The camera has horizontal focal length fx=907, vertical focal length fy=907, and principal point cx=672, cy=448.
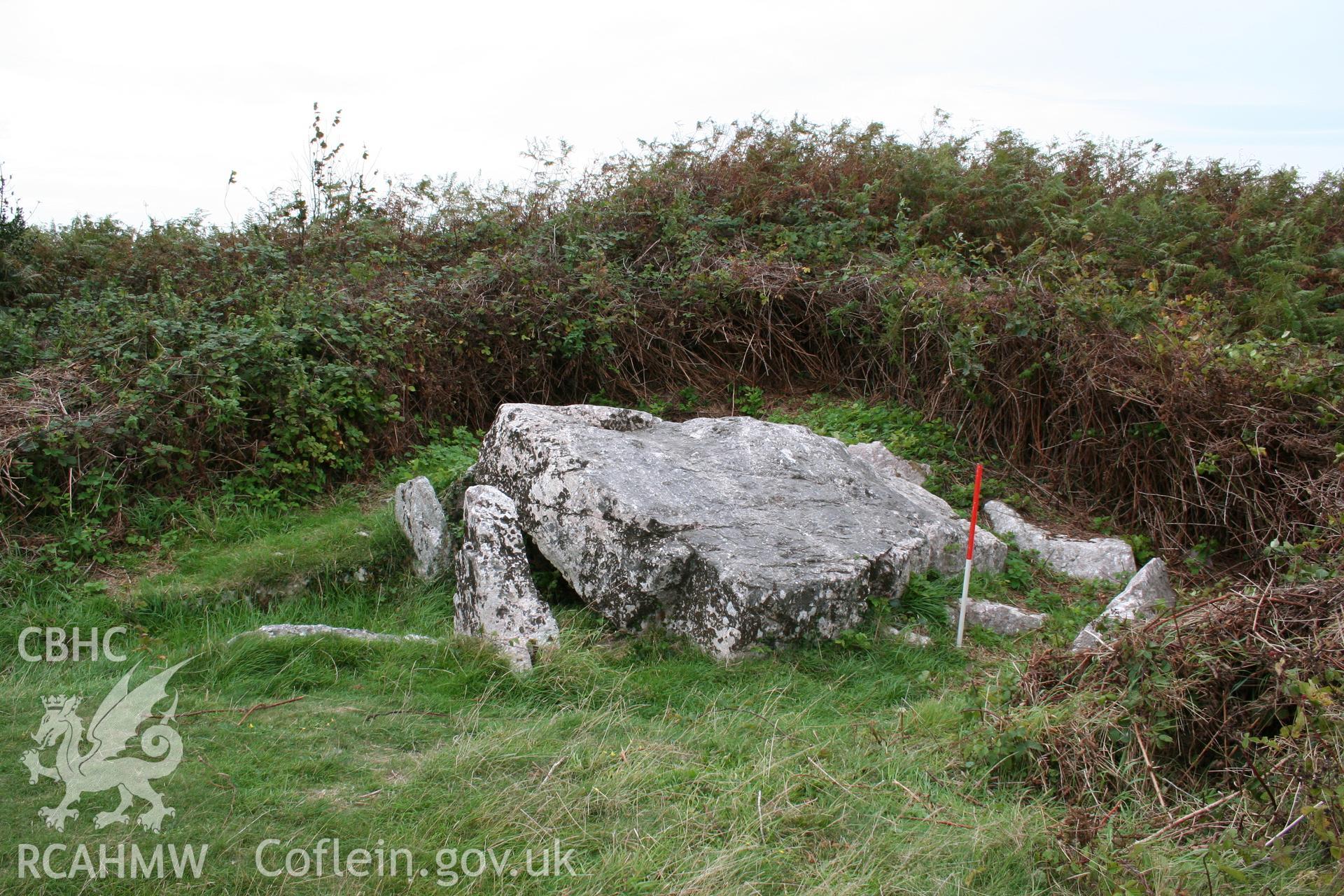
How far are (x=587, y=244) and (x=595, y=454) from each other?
14.6 ft

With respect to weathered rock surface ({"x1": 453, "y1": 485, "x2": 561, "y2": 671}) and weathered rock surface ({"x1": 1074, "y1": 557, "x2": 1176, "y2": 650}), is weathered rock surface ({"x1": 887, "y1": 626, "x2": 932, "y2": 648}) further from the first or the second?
weathered rock surface ({"x1": 453, "y1": 485, "x2": 561, "y2": 671})

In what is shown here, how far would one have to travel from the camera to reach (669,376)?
934 cm

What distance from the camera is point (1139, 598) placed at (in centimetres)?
570

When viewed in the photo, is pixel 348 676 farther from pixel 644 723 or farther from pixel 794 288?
pixel 794 288

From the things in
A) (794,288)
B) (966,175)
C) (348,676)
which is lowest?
(348,676)

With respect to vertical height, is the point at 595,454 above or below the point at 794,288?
below

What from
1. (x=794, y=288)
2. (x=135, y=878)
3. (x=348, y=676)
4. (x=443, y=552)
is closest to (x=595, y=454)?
(x=443, y=552)

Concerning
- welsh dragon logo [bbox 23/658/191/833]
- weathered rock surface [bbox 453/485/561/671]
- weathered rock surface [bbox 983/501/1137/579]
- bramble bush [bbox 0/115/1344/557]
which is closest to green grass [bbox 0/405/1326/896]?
welsh dragon logo [bbox 23/658/191/833]

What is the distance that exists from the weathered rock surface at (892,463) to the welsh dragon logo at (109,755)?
209 inches

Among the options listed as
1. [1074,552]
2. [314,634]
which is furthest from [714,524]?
[1074,552]

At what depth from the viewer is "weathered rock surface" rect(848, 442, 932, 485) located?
757 centimetres

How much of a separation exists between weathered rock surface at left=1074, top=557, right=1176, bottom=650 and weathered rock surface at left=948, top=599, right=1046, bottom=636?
328mm

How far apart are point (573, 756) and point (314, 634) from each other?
1990mm

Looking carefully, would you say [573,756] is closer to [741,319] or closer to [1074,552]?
[1074,552]
